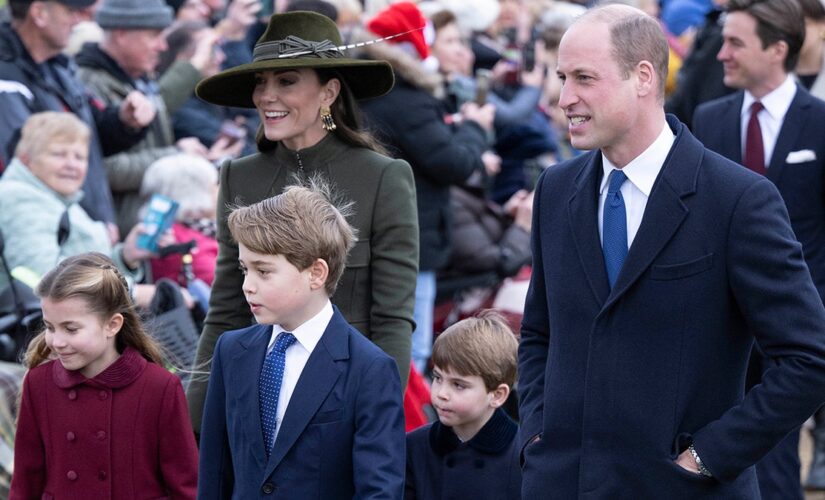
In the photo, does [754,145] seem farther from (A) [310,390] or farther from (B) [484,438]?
(A) [310,390]

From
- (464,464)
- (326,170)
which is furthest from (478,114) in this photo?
(464,464)

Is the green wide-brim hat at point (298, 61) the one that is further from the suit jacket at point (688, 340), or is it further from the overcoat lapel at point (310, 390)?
the suit jacket at point (688, 340)

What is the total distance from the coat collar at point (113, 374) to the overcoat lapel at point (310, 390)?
2.56 feet

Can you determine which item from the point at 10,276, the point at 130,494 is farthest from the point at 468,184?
the point at 130,494

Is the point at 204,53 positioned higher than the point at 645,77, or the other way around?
the point at 645,77

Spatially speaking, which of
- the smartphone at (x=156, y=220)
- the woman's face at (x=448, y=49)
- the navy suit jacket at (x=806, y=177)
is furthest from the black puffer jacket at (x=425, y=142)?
the navy suit jacket at (x=806, y=177)

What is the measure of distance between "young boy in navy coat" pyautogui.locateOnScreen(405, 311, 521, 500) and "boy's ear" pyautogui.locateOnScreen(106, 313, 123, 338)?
A: 101cm

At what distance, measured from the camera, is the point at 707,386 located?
3.36 meters

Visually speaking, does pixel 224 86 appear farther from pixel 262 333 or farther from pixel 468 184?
pixel 468 184

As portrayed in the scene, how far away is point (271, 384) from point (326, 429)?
209mm

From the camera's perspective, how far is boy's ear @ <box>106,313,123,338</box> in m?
4.37

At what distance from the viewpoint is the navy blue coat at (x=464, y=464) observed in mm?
4301

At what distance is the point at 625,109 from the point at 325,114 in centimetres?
136

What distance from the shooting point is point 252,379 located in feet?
12.6
